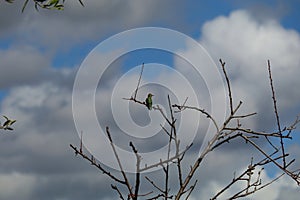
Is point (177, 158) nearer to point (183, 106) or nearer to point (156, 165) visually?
point (156, 165)

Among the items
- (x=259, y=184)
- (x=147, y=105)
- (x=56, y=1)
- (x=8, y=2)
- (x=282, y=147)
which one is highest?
(x=56, y=1)

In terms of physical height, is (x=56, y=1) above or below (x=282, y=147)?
above

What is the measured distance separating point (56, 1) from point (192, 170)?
2063 mm

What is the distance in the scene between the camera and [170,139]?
3799 mm

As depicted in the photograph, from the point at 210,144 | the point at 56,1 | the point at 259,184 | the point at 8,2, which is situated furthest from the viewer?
the point at 56,1

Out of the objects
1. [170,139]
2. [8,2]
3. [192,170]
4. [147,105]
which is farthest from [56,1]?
[192,170]

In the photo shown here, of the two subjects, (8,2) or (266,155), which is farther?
(8,2)

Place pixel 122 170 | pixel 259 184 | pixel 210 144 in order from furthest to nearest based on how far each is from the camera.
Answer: pixel 259 184 < pixel 210 144 < pixel 122 170

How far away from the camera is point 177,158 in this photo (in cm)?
373

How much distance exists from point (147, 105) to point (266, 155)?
95 centimetres

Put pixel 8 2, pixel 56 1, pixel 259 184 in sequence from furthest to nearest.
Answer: pixel 56 1
pixel 8 2
pixel 259 184

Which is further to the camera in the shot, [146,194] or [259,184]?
[259,184]

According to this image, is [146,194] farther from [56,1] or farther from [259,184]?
[56,1]

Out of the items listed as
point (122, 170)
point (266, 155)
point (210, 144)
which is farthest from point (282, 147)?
point (122, 170)
